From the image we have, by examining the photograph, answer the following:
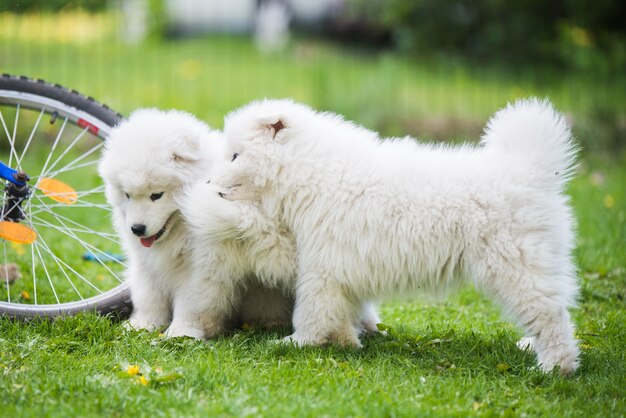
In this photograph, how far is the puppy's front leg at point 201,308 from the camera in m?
3.77

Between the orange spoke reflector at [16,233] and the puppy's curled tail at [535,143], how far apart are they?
242 cm

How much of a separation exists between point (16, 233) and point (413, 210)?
6.84ft

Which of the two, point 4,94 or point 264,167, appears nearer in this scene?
point 264,167

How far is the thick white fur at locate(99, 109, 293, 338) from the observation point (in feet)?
12.1

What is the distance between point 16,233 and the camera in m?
3.99

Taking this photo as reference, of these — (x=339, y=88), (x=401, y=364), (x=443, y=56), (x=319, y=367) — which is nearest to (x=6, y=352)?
(x=319, y=367)

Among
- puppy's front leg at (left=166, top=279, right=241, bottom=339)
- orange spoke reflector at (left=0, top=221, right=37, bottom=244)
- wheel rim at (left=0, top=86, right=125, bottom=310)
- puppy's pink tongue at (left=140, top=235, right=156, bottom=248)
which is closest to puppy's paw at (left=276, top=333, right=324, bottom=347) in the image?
puppy's front leg at (left=166, top=279, right=241, bottom=339)

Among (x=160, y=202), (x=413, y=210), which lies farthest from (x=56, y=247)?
(x=413, y=210)

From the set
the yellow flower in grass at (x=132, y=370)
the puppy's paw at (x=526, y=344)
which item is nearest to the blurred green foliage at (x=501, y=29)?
the puppy's paw at (x=526, y=344)

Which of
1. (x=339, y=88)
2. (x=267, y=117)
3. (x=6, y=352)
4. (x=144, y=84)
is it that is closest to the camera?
(x=6, y=352)

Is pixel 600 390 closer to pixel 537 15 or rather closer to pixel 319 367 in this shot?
pixel 319 367

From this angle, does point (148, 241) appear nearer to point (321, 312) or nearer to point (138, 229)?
point (138, 229)

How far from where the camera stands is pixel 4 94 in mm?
4203

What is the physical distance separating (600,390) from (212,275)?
1.85m
